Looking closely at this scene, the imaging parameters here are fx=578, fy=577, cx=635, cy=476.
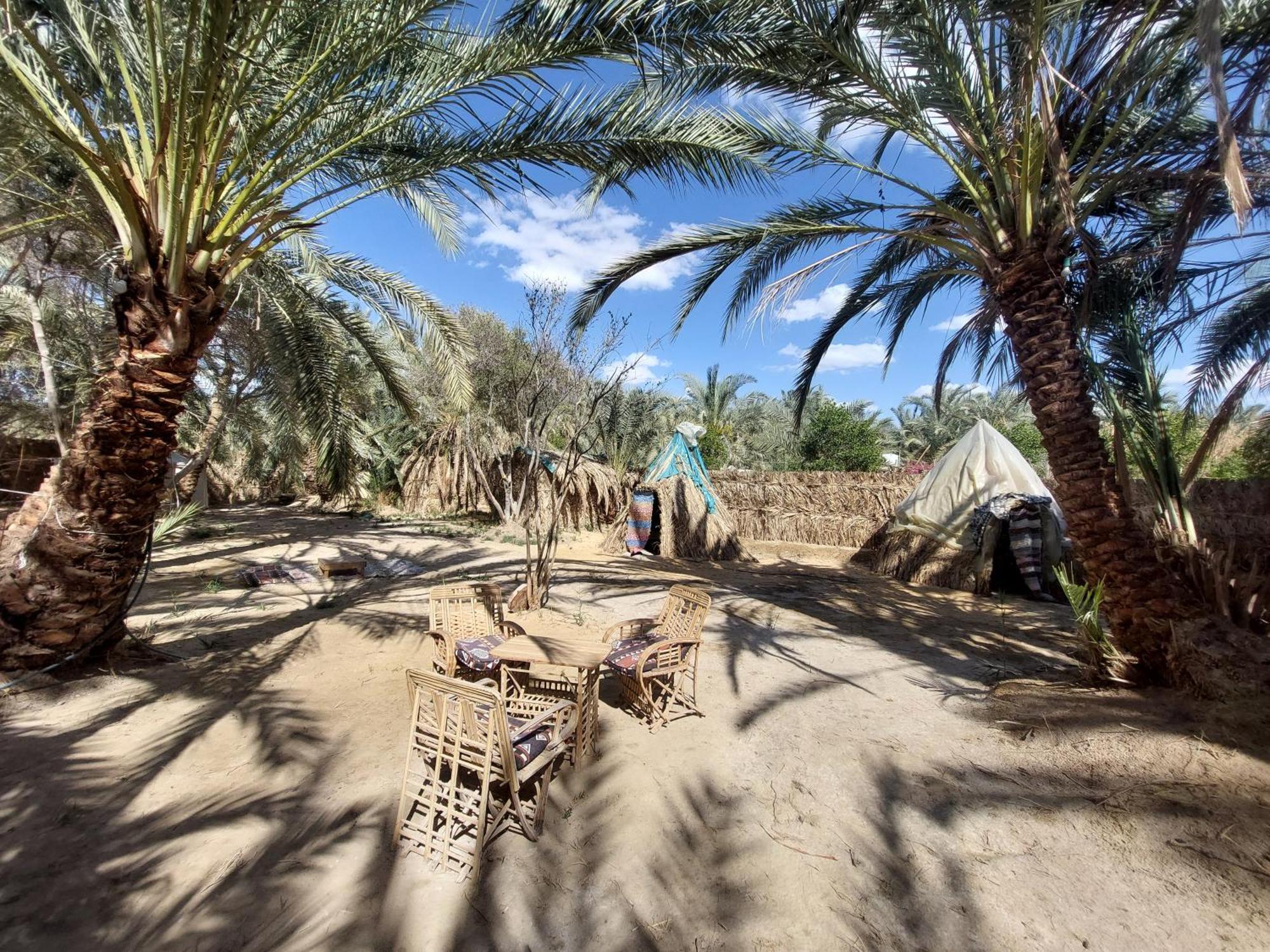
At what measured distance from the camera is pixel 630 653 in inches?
159

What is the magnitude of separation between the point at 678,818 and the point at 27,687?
14.2 ft

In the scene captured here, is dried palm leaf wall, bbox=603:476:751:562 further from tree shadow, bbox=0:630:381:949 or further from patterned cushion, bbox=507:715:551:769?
patterned cushion, bbox=507:715:551:769

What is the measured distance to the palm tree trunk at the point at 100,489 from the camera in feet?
12.2

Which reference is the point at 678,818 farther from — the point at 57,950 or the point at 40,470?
the point at 40,470

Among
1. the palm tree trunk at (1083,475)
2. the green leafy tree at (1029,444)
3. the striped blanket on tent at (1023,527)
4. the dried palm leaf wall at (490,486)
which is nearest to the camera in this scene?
the palm tree trunk at (1083,475)

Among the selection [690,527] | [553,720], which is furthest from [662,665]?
[690,527]

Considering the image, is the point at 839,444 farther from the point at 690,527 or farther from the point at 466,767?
the point at 466,767

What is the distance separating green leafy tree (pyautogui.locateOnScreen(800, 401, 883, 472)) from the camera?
2103cm

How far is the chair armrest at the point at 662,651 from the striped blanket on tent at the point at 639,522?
27.8ft

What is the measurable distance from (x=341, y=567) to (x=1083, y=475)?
8.88 meters

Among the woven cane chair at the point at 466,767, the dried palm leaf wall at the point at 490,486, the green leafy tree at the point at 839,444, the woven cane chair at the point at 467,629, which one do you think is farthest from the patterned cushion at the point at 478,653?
the green leafy tree at the point at 839,444

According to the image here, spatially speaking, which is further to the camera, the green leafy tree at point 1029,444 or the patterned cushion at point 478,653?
the green leafy tree at point 1029,444

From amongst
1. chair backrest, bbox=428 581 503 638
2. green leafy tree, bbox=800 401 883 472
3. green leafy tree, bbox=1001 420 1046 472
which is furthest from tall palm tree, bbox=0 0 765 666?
green leafy tree, bbox=1001 420 1046 472

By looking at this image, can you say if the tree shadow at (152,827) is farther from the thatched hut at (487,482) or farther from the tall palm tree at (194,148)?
the thatched hut at (487,482)
